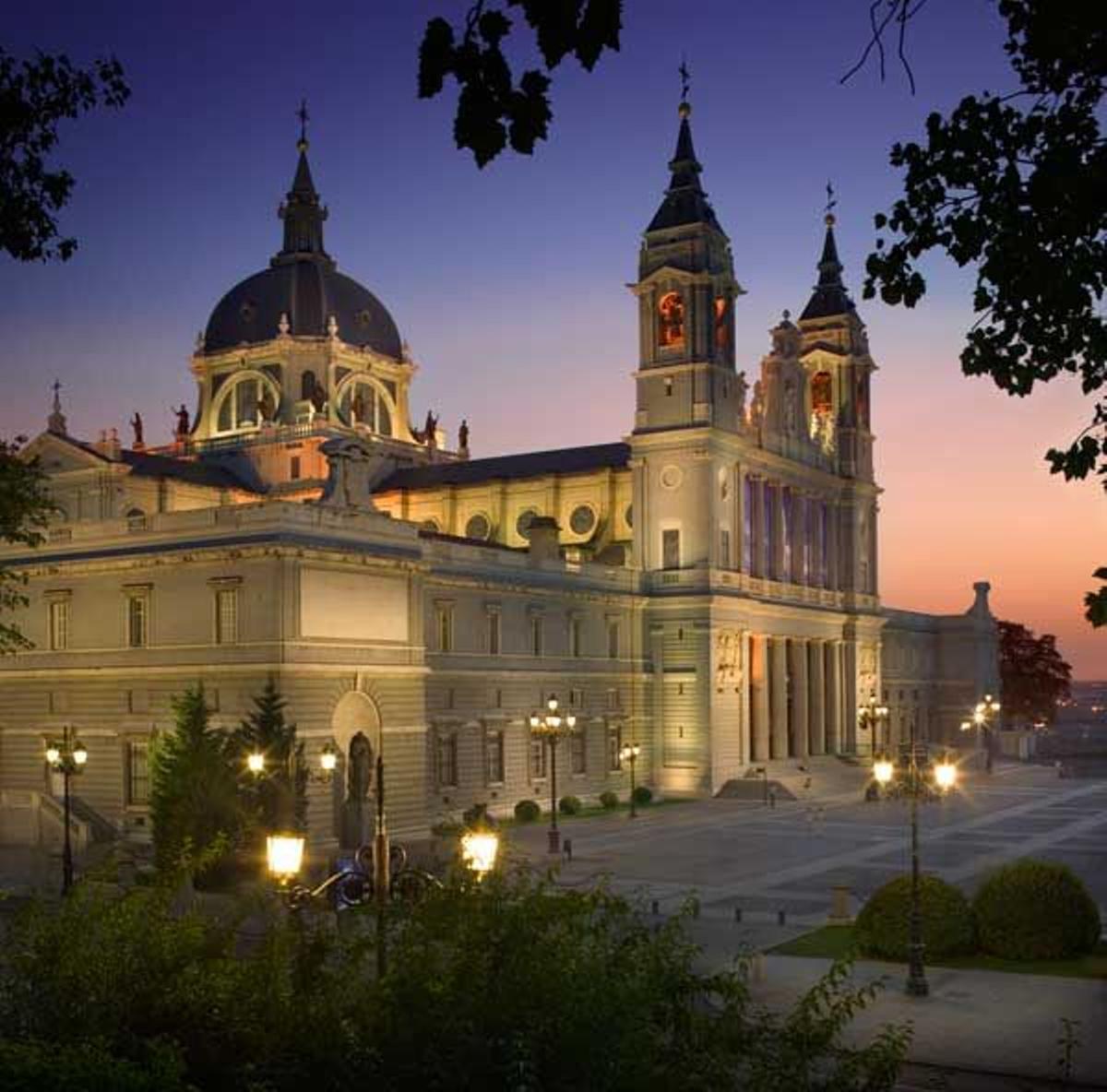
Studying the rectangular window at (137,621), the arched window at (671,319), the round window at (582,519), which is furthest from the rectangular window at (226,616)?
the round window at (582,519)

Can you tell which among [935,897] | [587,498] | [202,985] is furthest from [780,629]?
[202,985]

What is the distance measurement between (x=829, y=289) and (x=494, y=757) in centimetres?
4629

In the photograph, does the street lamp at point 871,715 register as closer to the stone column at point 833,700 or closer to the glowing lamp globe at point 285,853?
the stone column at point 833,700

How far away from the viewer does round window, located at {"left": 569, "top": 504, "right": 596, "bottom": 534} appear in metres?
83.8

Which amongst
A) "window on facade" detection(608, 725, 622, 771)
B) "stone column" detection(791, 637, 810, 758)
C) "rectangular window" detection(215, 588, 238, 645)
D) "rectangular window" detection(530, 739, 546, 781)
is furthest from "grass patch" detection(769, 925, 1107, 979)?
"stone column" detection(791, 637, 810, 758)

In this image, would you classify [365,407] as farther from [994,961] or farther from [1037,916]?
[1037,916]

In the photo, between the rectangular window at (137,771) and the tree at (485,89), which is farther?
the rectangular window at (137,771)

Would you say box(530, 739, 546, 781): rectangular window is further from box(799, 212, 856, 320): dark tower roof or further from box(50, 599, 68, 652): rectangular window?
box(799, 212, 856, 320): dark tower roof

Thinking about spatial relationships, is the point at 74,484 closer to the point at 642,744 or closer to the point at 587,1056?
the point at 642,744

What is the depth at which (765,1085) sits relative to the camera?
12.2 m

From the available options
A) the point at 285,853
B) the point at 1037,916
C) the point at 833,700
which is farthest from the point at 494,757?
the point at 285,853

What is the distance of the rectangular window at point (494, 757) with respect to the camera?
63438mm

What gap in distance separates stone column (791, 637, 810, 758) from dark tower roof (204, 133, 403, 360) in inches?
1232

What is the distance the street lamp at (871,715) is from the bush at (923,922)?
4694 centimetres
